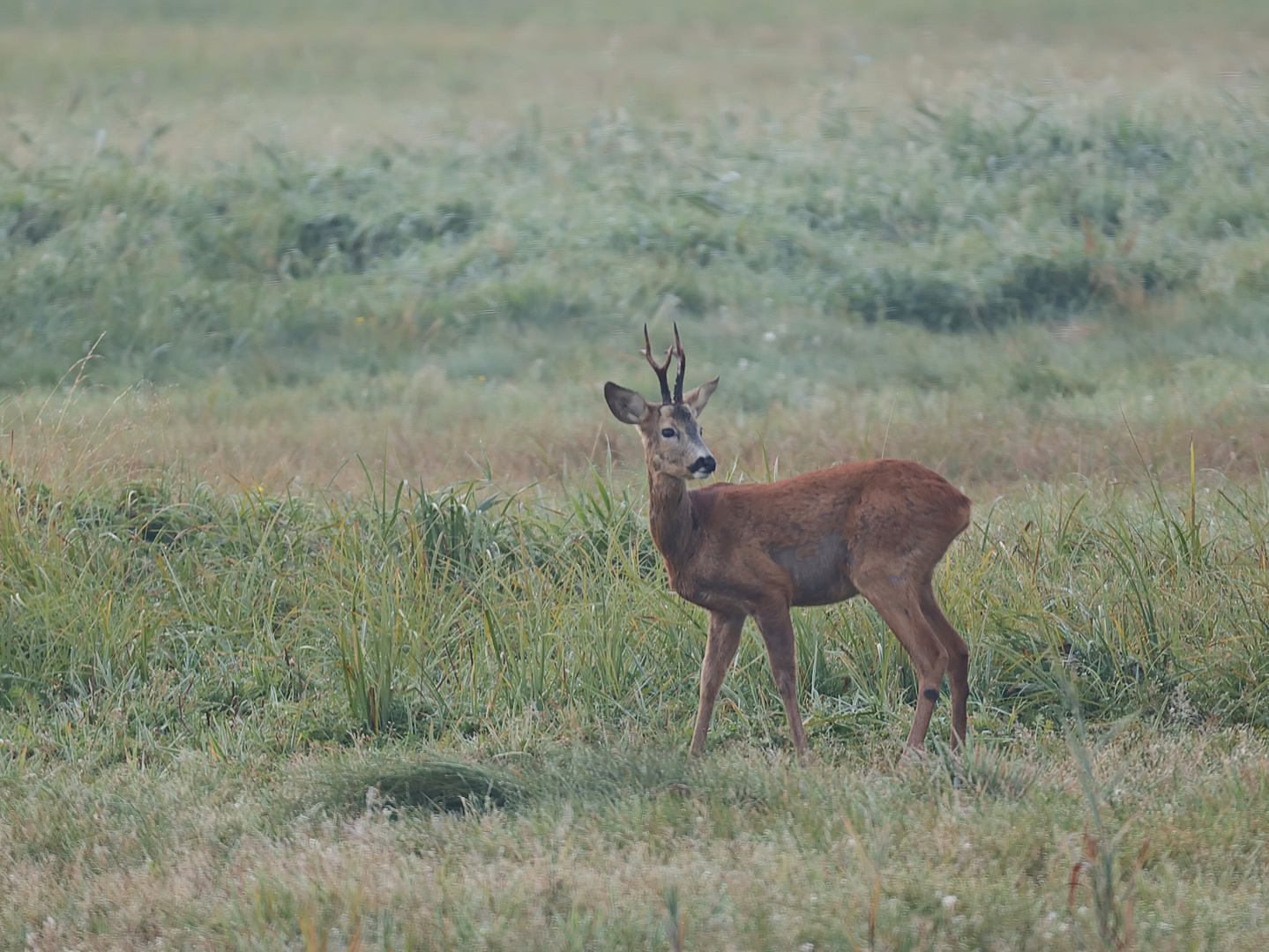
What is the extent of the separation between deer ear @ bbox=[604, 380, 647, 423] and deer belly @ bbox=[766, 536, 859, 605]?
65cm

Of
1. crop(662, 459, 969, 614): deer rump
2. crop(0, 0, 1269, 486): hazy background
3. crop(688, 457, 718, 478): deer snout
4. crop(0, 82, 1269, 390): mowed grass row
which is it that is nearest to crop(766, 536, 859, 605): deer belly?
crop(662, 459, 969, 614): deer rump

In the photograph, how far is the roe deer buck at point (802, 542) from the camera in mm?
5633

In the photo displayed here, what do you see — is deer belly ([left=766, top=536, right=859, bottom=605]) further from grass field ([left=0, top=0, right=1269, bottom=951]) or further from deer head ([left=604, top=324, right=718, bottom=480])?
grass field ([left=0, top=0, right=1269, bottom=951])

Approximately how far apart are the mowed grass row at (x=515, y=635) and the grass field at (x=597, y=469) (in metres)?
0.03

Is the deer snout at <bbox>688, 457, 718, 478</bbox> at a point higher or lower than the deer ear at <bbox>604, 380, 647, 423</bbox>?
lower

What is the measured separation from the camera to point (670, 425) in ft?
18.5

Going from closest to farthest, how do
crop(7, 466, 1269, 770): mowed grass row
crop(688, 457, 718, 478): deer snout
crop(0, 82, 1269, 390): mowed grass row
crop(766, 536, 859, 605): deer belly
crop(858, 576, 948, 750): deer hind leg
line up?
crop(688, 457, 718, 478): deer snout → crop(858, 576, 948, 750): deer hind leg → crop(766, 536, 859, 605): deer belly → crop(7, 466, 1269, 770): mowed grass row → crop(0, 82, 1269, 390): mowed grass row

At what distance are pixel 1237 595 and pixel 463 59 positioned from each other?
1968cm

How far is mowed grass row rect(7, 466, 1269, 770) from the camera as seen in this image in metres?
6.48

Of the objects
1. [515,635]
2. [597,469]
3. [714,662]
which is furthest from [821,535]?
[597,469]

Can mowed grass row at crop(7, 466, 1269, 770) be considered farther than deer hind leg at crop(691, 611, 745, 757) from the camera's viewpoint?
Yes

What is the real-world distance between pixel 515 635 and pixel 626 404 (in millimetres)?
1777

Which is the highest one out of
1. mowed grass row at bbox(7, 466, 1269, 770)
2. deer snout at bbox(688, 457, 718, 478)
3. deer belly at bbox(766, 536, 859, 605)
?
deer snout at bbox(688, 457, 718, 478)

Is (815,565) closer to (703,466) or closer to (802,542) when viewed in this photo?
(802,542)
